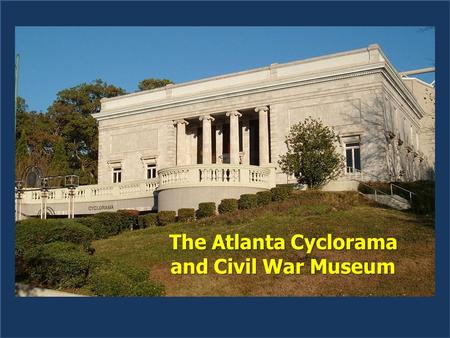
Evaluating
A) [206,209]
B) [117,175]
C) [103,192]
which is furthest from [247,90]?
[206,209]

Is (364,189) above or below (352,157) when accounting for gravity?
below

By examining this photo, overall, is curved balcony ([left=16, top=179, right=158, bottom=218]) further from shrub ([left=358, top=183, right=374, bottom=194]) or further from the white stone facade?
the white stone facade

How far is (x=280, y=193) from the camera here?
80.8 feet

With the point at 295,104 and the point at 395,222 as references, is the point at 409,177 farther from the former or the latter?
the point at 395,222

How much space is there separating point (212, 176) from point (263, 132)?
53.1 feet

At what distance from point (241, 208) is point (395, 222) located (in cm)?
Result: 756

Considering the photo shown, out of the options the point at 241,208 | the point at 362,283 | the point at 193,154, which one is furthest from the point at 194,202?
the point at 193,154

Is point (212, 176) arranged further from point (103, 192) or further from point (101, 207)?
point (103, 192)

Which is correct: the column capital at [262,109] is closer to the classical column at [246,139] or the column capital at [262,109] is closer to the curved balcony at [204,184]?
the classical column at [246,139]

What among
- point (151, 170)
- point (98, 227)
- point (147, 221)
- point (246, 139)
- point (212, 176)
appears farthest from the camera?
point (151, 170)

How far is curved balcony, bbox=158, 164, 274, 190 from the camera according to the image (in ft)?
85.0

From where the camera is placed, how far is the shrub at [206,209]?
79.2 ft

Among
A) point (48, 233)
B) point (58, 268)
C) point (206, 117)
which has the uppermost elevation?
point (206, 117)

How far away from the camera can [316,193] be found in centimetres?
2438
